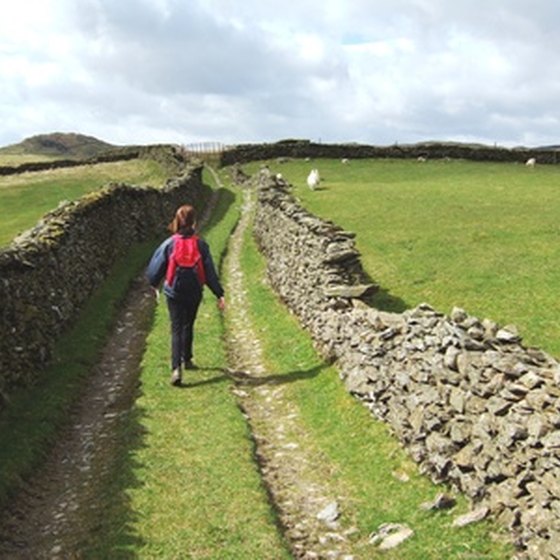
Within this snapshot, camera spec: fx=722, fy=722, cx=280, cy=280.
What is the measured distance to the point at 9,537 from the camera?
32.9ft

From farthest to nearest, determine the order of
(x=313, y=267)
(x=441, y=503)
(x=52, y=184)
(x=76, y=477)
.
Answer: (x=52, y=184) < (x=313, y=267) < (x=76, y=477) < (x=441, y=503)

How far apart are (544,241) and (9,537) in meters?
22.2

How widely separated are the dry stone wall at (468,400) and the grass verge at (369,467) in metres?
0.26

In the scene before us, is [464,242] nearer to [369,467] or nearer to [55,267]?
[55,267]

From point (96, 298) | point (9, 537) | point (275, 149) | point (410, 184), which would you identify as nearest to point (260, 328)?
point (96, 298)

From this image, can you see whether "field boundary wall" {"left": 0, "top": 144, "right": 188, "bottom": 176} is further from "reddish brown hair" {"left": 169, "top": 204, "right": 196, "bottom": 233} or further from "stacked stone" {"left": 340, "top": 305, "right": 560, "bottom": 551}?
"stacked stone" {"left": 340, "top": 305, "right": 560, "bottom": 551}

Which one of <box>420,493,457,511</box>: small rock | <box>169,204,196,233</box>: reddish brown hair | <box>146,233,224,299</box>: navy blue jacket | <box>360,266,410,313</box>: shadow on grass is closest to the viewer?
<box>420,493,457,511</box>: small rock

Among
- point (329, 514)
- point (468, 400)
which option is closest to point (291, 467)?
point (329, 514)

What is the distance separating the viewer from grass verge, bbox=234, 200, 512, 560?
9.14 metres

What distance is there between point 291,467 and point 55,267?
1112 centimetres

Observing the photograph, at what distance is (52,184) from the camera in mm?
64938

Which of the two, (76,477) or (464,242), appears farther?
(464,242)

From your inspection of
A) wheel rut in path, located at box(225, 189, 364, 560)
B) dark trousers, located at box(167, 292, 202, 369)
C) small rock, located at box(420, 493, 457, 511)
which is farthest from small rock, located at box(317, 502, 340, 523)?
dark trousers, located at box(167, 292, 202, 369)

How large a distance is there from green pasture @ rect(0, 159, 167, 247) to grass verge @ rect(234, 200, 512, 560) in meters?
23.6
